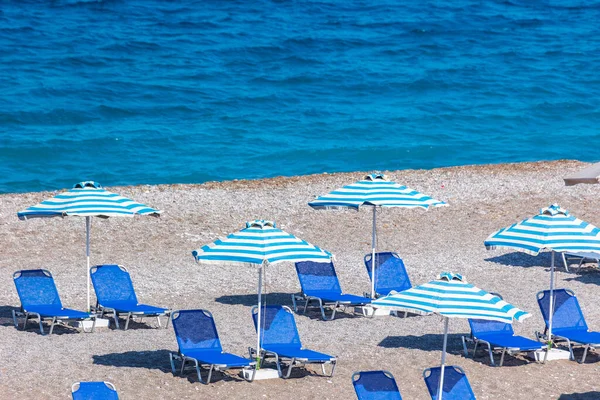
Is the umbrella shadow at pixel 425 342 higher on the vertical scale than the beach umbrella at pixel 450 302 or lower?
lower

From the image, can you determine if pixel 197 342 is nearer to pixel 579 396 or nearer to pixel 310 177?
pixel 579 396

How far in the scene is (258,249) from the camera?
10062 millimetres

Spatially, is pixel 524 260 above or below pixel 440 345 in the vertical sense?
below

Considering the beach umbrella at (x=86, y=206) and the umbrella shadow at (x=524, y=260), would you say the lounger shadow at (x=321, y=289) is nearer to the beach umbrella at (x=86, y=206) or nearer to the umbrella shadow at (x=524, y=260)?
the beach umbrella at (x=86, y=206)

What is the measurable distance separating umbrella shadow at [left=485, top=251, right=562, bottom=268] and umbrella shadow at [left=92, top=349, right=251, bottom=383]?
6231mm

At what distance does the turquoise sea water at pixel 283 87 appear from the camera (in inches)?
1243

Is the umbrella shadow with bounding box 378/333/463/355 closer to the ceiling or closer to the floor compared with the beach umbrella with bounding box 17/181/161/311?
closer to the floor

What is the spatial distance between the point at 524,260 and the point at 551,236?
5.29 m

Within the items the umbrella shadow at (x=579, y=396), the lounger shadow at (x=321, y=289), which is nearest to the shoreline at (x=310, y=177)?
the lounger shadow at (x=321, y=289)

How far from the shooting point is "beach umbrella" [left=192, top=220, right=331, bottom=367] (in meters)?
10.0

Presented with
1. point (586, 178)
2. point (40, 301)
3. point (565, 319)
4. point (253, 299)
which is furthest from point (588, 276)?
point (40, 301)

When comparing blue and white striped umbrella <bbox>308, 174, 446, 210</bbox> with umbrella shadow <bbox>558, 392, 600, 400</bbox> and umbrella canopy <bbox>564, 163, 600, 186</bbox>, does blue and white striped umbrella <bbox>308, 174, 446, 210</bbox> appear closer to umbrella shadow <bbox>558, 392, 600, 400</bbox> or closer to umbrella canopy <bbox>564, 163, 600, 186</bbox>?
umbrella canopy <bbox>564, 163, 600, 186</bbox>

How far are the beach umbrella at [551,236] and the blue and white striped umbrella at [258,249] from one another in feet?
6.12

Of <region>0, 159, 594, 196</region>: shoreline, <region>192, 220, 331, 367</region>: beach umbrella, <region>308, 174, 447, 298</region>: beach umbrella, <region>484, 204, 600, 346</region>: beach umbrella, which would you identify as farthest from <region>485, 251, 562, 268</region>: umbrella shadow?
<region>0, 159, 594, 196</region>: shoreline
